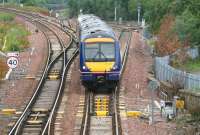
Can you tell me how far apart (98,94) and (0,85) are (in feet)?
19.5

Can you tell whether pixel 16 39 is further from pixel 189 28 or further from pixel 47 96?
pixel 47 96

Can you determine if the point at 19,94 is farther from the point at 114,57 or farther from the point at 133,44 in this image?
the point at 133,44

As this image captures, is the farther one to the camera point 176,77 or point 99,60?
point 176,77

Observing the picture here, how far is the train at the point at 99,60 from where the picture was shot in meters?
29.7

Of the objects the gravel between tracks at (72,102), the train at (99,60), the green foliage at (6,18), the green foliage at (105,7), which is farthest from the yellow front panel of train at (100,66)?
the green foliage at (105,7)

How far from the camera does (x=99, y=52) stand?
3014cm

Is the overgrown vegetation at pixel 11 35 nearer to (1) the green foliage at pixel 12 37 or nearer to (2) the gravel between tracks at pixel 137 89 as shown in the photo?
(1) the green foliage at pixel 12 37

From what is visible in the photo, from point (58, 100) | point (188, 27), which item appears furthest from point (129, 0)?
point (58, 100)

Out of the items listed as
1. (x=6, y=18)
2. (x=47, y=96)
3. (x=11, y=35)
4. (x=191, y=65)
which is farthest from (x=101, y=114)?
(x=6, y=18)

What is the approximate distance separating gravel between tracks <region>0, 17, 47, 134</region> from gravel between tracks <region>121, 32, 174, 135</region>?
4827 millimetres

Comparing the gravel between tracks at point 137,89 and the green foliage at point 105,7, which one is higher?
the green foliage at point 105,7

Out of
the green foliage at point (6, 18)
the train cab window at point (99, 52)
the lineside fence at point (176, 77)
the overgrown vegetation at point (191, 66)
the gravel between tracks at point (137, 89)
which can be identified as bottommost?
the overgrown vegetation at point (191, 66)

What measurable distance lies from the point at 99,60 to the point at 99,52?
46 centimetres

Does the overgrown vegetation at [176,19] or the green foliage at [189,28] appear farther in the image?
the overgrown vegetation at [176,19]
